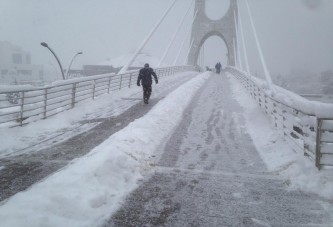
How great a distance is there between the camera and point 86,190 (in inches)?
192

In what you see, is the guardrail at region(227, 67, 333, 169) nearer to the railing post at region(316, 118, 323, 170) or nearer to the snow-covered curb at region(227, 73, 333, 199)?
the railing post at region(316, 118, 323, 170)

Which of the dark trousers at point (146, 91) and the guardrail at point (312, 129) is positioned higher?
the dark trousers at point (146, 91)

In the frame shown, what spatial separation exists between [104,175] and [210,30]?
7223 cm

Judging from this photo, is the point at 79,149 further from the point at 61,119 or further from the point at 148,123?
the point at 61,119

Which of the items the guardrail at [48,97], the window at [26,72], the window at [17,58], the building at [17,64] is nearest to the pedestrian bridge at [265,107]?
the guardrail at [48,97]

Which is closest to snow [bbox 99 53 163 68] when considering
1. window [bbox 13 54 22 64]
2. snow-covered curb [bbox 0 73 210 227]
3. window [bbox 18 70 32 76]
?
window [bbox 18 70 32 76]

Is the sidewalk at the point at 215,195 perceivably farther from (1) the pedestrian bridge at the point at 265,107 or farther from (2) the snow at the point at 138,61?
(2) the snow at the point at 138,61

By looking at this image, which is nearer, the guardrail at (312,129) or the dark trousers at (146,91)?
the guardrail at (312,129)

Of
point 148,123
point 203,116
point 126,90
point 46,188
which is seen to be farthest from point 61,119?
point 126,90

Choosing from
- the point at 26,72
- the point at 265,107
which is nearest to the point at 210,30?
the point at 26,72

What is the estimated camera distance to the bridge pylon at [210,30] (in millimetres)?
72750

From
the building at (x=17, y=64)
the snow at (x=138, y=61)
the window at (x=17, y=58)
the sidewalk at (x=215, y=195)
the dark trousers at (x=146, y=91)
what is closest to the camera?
the sidewalk at (x=215, y=195)

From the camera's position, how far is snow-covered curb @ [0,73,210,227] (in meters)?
4.04

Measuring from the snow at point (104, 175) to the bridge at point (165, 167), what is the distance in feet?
0.07
